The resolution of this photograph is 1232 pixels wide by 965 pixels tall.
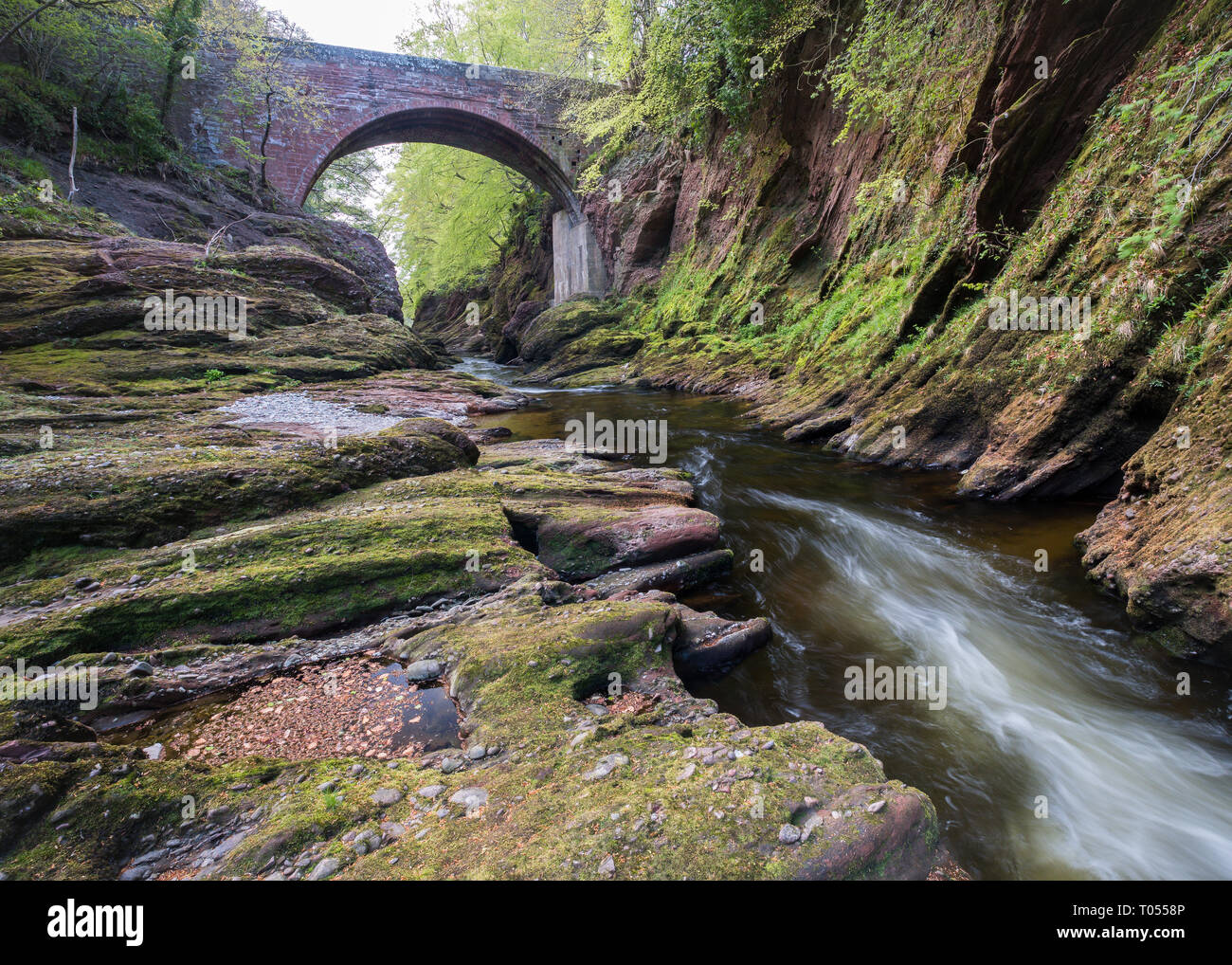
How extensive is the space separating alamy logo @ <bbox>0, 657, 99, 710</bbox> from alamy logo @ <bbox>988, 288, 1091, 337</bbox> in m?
8.54

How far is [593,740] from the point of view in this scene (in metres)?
2.49

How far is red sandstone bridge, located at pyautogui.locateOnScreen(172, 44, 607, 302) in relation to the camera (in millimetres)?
20719

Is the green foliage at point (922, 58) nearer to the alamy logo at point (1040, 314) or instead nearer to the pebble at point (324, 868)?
the alamy logo at point (1040, 314)

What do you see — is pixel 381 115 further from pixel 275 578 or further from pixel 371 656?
pixel 371 656

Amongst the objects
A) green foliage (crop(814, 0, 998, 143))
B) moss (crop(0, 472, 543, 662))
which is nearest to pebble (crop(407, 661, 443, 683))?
moss (crop(0, 472, 543, 662))

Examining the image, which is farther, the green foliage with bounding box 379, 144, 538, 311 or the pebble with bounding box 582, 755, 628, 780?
the green foliage with bounding box 379, 144, 538, 311

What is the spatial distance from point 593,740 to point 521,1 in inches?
1508

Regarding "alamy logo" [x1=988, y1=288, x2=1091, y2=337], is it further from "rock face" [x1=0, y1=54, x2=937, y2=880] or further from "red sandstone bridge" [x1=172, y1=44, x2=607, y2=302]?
"red sandstone bridge" [x1=172, y1=44, x2=607, y2=302]

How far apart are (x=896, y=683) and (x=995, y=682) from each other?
0.78 m

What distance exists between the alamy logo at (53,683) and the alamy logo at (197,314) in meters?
9.62

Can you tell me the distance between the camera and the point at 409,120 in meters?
24.6

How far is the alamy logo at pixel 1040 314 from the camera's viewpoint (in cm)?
594
